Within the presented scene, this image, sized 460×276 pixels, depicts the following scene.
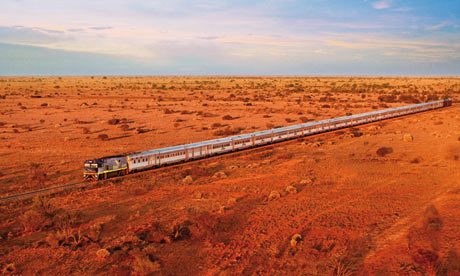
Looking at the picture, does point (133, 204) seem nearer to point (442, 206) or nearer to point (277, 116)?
point (442, 206)

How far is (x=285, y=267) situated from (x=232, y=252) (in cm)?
227

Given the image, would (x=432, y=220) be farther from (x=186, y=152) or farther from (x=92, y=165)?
(x=92, y=165)

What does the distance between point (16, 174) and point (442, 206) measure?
27.9m

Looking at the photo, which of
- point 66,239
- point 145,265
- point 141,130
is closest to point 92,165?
point 66,239

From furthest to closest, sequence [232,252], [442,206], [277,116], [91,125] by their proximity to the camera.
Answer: [277,116]
[91,125]
[442,206]
[232,252]

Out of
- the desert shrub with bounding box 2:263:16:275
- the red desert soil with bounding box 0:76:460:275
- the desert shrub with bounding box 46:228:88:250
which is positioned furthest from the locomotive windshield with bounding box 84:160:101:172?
the desert shrub with bounding box 2:263:16:275

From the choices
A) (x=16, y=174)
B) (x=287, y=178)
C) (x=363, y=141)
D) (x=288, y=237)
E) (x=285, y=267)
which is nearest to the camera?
(x=285, y=267)

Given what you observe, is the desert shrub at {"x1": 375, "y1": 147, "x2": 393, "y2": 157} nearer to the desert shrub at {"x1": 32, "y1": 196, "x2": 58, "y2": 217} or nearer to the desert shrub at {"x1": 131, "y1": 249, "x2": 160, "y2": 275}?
the desert shrub at {"x1": 131, "y1": 249, "x2": 160, "y2": 275}

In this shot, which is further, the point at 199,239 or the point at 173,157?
the point at 173,157

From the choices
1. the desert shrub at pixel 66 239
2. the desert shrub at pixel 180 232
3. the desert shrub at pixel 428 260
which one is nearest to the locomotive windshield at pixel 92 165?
the desert shrub at pixel 66 239

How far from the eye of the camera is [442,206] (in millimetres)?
18641

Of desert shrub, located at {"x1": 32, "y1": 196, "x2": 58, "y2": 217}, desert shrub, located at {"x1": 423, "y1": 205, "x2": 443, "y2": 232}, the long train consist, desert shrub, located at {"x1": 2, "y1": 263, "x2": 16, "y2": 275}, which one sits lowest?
desert shrub, located at {"x1": 2, "y1": 263, "x2": 16, "y2": 275}

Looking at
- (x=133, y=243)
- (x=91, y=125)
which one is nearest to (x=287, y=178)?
(x=133, y=243)

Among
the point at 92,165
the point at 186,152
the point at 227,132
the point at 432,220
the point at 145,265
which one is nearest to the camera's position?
the point at 145,265
